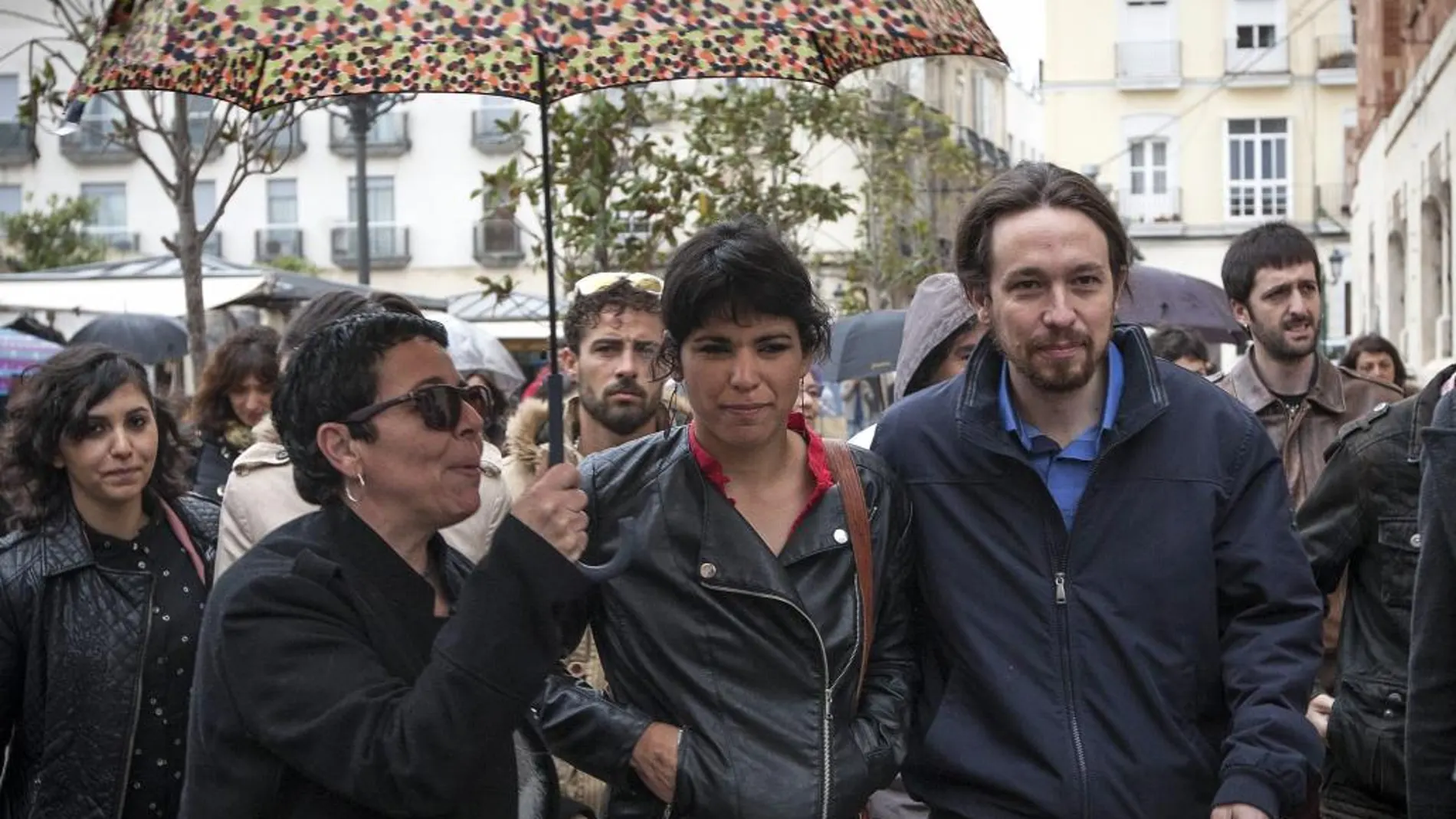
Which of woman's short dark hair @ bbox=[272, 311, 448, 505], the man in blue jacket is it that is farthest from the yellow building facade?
woman's short dark hair @ bbox=[272, 311, 448, 505]

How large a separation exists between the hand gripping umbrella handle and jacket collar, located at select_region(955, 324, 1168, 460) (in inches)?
27.2

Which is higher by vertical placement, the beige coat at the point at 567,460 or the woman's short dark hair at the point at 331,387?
the woman's short dark hair at the point at 331,387

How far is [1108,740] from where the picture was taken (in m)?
3.67

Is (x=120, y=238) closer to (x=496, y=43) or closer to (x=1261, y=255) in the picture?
(x=1261, y=255)

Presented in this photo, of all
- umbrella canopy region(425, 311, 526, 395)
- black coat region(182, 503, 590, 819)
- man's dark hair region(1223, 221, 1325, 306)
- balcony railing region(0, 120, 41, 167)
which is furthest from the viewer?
balcony railing region(0, 120, 41, 167)

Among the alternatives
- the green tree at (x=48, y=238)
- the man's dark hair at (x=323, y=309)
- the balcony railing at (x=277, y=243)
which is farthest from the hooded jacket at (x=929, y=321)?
the balcony railing at (x=277, y=243)

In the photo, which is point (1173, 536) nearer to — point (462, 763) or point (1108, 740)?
point (1108, 740)

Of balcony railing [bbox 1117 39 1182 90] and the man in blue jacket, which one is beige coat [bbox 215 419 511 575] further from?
balcony railing [bbox 1117 39 1182 90]

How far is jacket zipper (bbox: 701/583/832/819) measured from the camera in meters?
3.60

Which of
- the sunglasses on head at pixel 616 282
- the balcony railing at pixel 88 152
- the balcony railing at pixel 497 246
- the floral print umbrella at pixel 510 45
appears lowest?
the sunglasses on head at pixel 616 282

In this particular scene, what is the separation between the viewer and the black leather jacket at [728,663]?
3.61 m

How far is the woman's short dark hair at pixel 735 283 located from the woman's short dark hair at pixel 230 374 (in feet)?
13.3

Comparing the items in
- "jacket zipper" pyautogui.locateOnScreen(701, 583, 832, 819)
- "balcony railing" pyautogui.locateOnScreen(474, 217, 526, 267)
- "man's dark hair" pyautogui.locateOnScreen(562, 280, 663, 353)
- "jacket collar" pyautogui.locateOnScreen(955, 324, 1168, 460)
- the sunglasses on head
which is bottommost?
Answer: "jacket zipper" pyautogui.locateOnScreen(701, 583, 832, 819)

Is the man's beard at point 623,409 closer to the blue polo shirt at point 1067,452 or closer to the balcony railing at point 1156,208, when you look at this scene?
the blue polo shirt at point 1067,452
